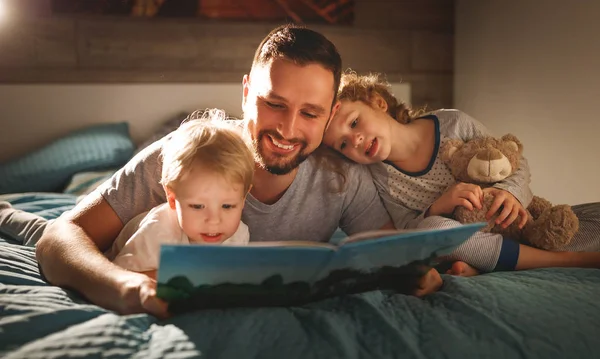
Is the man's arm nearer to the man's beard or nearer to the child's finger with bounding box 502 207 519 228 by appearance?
the man's beard

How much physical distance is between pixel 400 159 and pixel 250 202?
41 cm

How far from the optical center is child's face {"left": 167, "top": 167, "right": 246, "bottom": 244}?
108 cm

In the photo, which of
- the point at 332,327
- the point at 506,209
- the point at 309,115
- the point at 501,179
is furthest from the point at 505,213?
the point at 332,327

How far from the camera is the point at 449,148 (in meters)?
1.45

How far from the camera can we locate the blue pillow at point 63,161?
2.51 metres

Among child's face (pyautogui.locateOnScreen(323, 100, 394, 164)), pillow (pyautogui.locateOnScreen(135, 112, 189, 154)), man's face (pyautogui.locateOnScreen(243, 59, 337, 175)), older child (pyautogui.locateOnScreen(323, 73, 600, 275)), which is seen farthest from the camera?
pillow (pyautogui.locateOnScreen(135, 112, 189, 154))

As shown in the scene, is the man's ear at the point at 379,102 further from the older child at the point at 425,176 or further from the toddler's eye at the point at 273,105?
the toddler's eye at the point at 273,105

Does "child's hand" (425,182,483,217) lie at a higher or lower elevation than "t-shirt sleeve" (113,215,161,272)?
higher

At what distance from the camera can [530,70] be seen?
2.44 m

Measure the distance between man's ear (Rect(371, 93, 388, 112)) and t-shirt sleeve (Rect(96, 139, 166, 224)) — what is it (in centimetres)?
56

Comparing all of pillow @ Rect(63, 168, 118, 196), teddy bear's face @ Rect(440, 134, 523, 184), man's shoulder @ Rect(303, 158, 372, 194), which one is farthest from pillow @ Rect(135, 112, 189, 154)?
teddy bear's face @ Rect(440, 134, 523, 184)

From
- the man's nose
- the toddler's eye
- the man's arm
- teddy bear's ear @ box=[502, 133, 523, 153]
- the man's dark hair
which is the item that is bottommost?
the man's arm

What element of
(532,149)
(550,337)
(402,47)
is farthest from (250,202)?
Result: (402,47)

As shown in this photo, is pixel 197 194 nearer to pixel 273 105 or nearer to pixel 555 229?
pixel 273 105
